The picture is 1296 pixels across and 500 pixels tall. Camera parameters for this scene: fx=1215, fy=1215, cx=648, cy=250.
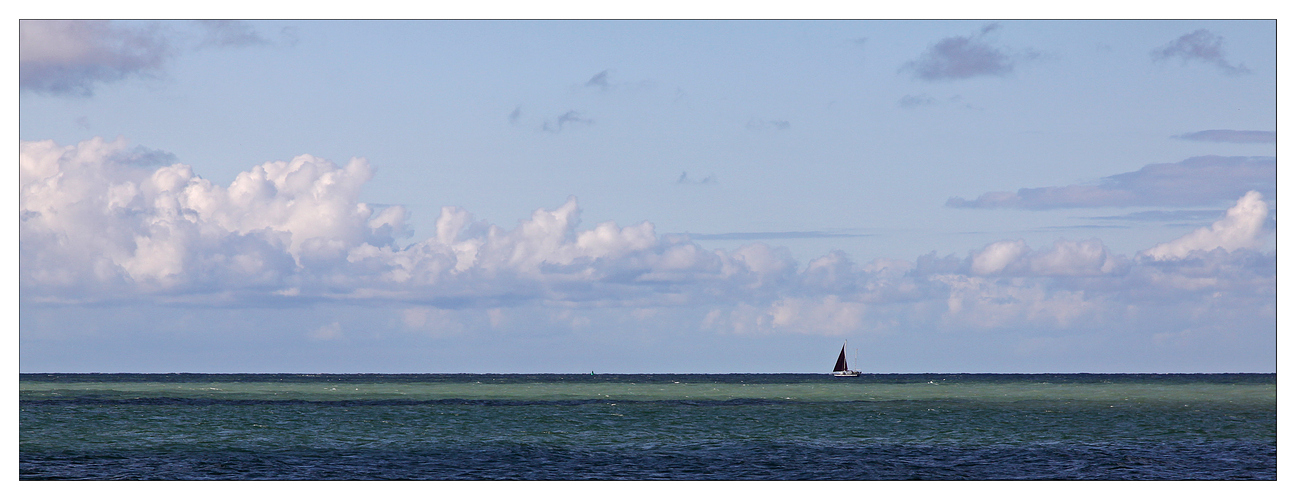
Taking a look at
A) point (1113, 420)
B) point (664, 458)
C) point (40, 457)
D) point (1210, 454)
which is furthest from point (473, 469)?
point (1113, 420)

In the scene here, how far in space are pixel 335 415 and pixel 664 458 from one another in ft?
137

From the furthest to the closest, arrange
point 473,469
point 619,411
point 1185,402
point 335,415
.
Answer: point 1185,402 < point 619,411 < point 335,415 < point 473,469

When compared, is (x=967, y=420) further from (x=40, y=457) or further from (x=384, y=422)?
(x=40, y=457)

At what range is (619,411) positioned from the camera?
317 ft

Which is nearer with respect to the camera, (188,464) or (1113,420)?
(188,464)

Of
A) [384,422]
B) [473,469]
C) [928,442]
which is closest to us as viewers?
[473,469]

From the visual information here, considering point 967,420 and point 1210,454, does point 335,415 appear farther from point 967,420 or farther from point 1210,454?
point 1210,454

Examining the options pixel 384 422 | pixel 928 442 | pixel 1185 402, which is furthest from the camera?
pixel 1185 402

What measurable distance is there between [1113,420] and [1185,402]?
3924cm
